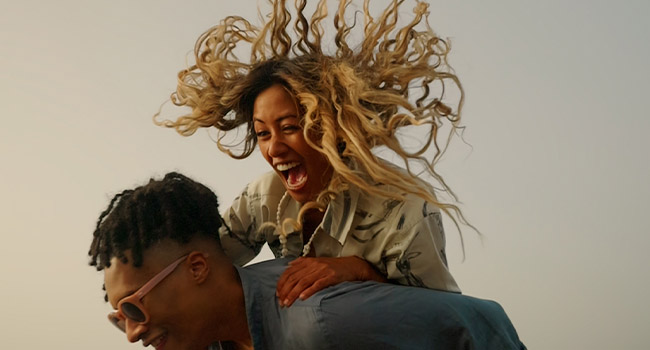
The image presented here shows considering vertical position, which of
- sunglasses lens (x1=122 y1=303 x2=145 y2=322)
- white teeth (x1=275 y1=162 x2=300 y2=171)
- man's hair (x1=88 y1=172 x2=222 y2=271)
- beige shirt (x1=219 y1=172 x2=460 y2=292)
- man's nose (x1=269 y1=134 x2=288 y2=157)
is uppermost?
man's nose (x1=269 y1=134 x2=288 y2=157)

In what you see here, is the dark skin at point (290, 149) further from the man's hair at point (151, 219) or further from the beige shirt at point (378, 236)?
the man's hair at point (151, 219)

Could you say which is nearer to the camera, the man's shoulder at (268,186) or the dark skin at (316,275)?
the dark skin at (316,275)

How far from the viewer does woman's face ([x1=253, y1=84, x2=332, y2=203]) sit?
2.91 metres

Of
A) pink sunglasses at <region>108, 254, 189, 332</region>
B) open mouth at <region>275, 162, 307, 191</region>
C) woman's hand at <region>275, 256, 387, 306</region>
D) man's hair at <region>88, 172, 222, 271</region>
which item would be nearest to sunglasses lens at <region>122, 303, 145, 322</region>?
pink sunglasses at <region>108, 254, 189, 332</region>

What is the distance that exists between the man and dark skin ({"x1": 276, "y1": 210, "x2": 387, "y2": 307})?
1.2 inches

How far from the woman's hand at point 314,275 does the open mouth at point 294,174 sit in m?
0.33

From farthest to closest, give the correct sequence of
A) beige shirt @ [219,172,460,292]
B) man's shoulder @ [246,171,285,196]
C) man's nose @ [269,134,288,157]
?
man's shoulder @ [246,171,285,196] < man's nose @ [269,134,288,157] < beige shirt @ [219,172,460,292]

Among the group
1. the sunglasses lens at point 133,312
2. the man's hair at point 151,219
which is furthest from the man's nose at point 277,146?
the sunglasses lens at point 133,312

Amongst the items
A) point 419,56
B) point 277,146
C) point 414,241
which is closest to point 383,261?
point 414,241

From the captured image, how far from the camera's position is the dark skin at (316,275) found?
2.50 meters

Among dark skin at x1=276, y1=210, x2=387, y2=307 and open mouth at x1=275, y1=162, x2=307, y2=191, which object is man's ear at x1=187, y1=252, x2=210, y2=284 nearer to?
dark skin at x1=276, y1=210, x2=387, y2=307

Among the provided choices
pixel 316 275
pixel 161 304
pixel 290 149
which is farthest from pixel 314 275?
pixel 290 149

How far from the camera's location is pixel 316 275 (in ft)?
8.35

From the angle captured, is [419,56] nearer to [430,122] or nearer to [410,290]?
[430,122]
